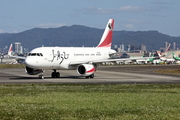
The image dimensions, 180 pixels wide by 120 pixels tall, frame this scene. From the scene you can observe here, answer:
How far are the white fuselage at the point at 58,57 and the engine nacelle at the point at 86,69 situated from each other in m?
1.76

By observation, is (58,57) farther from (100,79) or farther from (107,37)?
(107,37)

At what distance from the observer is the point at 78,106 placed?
2139 cm

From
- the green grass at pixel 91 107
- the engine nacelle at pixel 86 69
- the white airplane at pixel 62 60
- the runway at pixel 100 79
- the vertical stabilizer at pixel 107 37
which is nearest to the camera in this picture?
the green grass at pixel 91 107

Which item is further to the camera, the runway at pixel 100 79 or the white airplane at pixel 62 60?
the white airplane at pixel 62 60

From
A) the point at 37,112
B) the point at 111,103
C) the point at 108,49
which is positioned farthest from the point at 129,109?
the point at 108,49

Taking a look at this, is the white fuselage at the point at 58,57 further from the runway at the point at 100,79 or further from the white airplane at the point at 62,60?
the runway at the point at 100,79

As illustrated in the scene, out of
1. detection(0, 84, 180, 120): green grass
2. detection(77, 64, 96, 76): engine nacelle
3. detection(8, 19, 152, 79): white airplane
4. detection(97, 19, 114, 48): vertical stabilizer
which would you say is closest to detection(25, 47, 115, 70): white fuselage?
detection(8, 19, 152, 79): white airplane

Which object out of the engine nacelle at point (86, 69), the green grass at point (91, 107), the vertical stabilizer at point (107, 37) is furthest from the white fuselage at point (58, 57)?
the green grass at point (91, 107)

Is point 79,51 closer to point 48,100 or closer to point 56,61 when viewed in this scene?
point 56,61

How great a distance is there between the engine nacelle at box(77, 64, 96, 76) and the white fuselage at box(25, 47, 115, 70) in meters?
1.76

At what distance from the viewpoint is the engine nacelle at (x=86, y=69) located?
51656 mm

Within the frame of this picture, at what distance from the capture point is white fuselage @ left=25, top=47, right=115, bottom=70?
49.9 metres

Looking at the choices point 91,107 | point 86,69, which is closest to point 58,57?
point 86,69

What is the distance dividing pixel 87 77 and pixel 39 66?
256 inches
